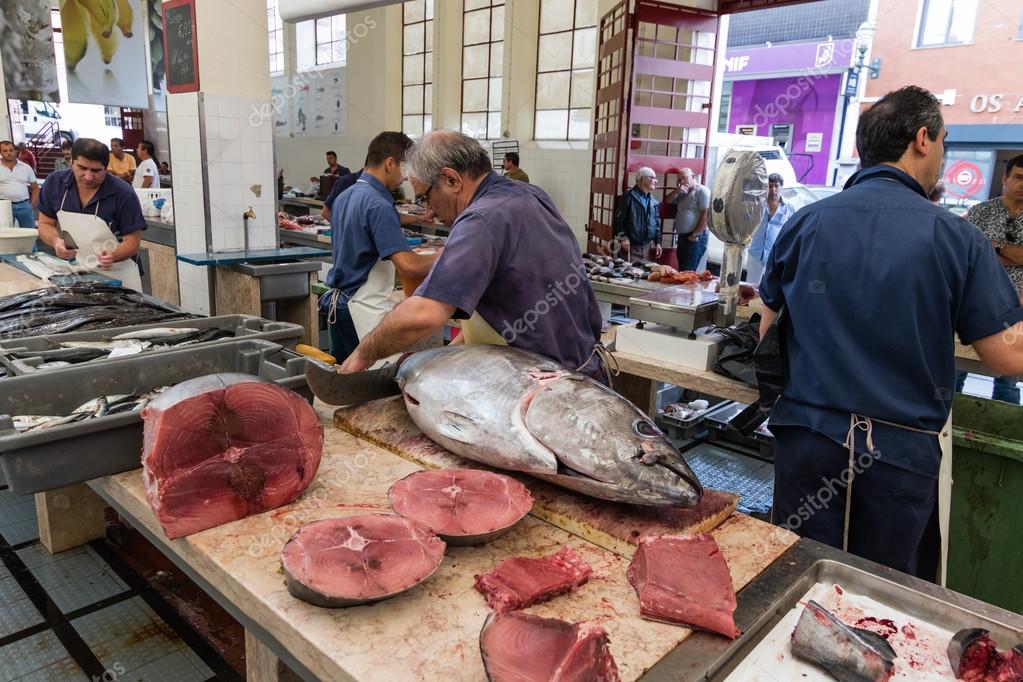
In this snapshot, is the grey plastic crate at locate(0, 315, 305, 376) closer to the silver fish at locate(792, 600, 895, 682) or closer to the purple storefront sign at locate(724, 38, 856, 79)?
the silver fish at locate(792, 600, 895, 682)

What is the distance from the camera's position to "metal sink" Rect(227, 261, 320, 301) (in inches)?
225

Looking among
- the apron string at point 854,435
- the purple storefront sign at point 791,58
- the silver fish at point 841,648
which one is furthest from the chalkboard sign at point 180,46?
the purple storefront sign at point 791,58

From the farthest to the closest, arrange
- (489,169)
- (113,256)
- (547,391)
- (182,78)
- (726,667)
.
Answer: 1. (182,78)
2. (113,256)
3. (489,169)
4. (547,391)
5. (726,667)

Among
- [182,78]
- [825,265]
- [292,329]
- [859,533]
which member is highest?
[182,78]

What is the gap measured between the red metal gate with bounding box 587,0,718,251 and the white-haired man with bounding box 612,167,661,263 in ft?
0.88

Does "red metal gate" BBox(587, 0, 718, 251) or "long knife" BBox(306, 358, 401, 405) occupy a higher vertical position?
"red metal gate" BBox(587, 0, 718, 251)

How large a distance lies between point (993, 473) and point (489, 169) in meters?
2.26

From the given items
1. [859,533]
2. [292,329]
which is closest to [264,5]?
[292,329]

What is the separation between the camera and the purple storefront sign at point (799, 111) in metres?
14.8

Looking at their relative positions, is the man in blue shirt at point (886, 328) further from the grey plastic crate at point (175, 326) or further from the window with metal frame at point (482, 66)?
the window with metal frame at point (482, 66)

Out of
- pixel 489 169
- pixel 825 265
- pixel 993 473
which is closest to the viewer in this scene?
pixel 825 265

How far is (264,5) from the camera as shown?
603 centimetres

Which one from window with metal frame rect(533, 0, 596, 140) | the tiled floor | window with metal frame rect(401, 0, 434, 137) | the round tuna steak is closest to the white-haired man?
window with metal frame rect(533, 0, 596, 140)

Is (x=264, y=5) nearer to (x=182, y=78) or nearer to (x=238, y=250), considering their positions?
(x=182, y=78)
